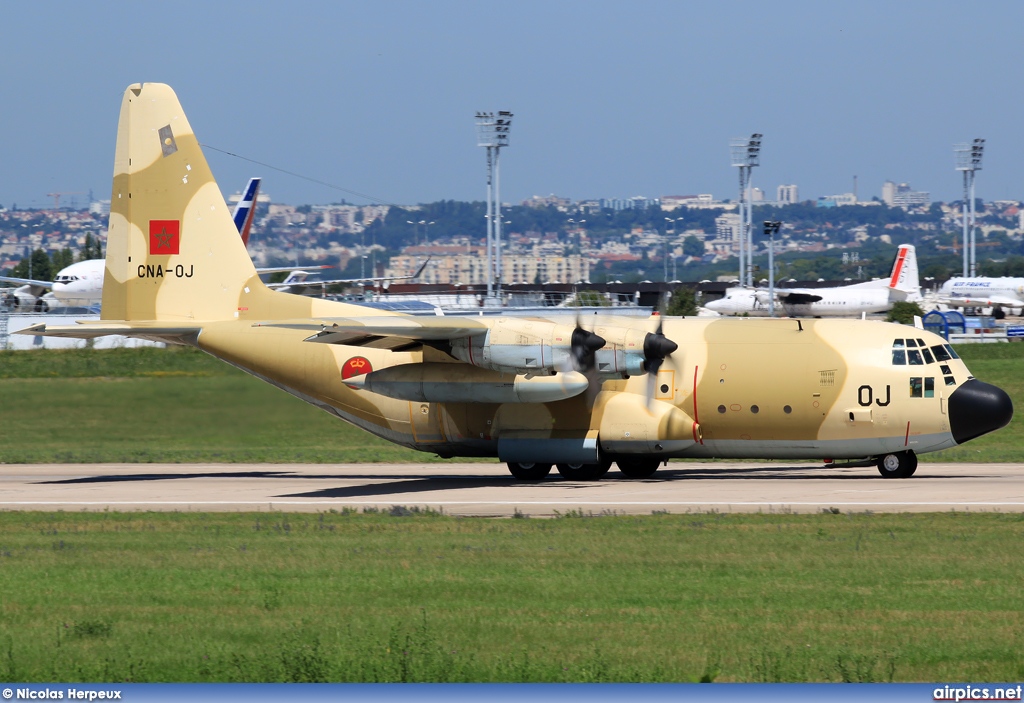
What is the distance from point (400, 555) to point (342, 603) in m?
3.32

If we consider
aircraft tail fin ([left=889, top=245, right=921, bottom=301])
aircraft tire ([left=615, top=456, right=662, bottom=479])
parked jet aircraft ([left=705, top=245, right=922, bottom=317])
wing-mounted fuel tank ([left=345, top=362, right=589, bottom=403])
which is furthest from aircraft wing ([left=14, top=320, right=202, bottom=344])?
aircraft tail fin ([left=889, top=245, right=921, bottom=301])

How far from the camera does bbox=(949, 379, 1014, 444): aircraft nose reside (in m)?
25.1

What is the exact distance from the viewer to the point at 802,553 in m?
16.4

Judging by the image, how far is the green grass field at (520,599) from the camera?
1038 cm

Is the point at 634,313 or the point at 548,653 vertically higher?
the point at 634,313

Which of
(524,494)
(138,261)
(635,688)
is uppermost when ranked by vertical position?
(138,261)

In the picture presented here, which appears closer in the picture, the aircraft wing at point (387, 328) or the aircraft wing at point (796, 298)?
the aircraft wing at point (387, 328)

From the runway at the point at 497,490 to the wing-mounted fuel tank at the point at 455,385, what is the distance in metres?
2.04

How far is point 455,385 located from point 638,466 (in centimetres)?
511

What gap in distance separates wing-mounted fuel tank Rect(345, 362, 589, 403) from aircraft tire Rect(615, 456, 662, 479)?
329cm

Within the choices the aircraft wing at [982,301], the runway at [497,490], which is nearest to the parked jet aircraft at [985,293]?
the aircraft wing at [982,301]

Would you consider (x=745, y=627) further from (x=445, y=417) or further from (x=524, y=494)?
(x=445, y=417)

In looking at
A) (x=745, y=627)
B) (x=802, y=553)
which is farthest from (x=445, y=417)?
(x=745, y=627)

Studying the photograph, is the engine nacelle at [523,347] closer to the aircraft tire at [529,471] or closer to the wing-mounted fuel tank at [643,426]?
the wing-mounted fuel tank at [643,426]
